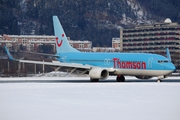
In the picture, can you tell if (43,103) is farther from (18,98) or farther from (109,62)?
(109,62)

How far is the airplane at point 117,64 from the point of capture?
174 ft

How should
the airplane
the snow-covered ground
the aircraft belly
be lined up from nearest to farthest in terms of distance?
the snow-covered ground
the aircraft belly
the airplane

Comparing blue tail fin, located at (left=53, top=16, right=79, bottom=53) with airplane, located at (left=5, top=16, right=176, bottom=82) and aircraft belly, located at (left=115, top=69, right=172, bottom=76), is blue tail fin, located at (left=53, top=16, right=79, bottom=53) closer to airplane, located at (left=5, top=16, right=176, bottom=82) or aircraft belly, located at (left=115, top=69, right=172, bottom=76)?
airplane, located at (left=5, top=16, right=176, bottom=82)

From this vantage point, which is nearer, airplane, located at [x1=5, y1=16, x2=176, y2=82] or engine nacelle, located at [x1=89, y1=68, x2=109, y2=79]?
airplane, located at [x1=5, y1=16, x2=176, y2=82]

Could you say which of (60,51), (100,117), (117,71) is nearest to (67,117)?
(100,117)

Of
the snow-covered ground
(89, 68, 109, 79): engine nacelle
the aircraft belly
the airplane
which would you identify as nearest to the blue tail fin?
the airplane

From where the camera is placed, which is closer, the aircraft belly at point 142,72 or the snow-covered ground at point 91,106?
the snow-covered ground at point 91,106

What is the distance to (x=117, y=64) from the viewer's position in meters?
56.2

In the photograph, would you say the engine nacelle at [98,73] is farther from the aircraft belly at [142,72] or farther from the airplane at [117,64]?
the aircraft belly at [142,72]

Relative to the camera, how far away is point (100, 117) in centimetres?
2373

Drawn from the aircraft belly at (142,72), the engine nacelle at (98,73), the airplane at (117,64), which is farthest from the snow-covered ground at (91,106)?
the engine nacelle at (98,73)

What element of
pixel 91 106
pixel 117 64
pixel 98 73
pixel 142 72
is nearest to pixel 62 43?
pixel 117 64

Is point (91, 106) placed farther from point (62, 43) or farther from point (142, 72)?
point (62, 43)

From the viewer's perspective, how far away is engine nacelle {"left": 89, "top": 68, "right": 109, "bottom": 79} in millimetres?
54969
